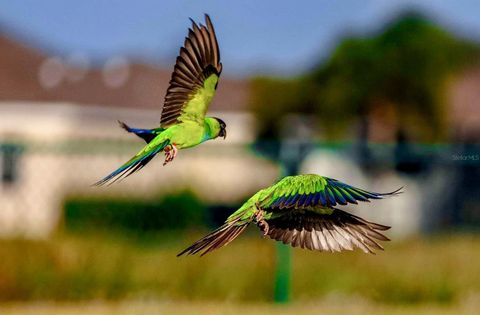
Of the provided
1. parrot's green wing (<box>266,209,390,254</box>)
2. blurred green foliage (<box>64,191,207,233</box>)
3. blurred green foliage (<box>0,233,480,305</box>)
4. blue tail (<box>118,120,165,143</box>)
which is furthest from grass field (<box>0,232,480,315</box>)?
blue tail (<box>118,120,165,143</box>)

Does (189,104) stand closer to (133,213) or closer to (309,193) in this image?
(309,193)

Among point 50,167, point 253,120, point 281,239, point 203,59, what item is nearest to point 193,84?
point 203,59

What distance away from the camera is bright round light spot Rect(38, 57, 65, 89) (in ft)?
163

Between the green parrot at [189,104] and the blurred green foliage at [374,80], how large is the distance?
35.0 meters

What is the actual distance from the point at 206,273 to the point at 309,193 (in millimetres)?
12170

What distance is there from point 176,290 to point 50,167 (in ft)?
11.6

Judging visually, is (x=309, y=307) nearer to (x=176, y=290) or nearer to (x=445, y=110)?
(x=176, y=290)

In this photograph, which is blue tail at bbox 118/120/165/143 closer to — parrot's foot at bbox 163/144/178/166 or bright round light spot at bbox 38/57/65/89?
parrot's foot at bbox 163/144/178/166

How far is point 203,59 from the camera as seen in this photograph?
1.84 m

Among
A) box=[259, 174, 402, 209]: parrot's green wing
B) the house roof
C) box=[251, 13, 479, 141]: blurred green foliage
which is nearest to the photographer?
box=[259, 174, 402, 209]: parrot's green wing

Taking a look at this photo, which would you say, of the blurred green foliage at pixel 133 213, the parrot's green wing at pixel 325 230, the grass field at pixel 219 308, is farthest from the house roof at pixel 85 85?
the parrot's green wing at pixel 325 230

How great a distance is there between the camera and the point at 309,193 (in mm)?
1827

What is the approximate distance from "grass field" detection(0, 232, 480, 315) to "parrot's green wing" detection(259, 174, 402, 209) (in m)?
11.1

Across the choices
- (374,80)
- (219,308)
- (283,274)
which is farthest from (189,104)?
(374,80)
